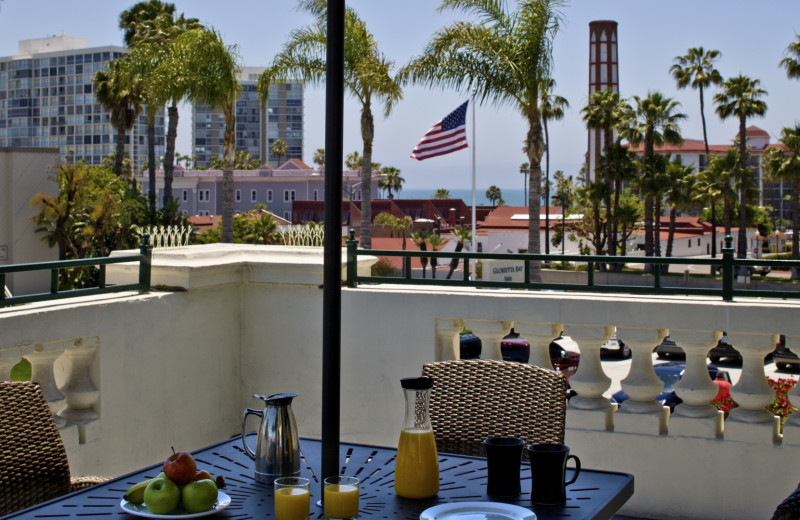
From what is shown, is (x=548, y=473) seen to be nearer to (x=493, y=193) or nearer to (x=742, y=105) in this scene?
(x=742, y=105)

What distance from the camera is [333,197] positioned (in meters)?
2.29

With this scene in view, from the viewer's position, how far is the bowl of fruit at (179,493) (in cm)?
226

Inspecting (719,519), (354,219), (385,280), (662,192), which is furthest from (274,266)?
(354,219)

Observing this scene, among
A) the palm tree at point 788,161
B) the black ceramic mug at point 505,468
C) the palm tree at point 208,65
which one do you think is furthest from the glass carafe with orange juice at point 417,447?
the palm tree at point 788,161

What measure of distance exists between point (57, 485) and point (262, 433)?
837mm

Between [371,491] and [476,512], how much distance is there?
352mm

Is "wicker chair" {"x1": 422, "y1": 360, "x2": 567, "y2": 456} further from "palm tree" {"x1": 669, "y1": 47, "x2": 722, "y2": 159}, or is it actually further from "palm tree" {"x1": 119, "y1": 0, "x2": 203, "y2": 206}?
"palm tree" {"x1": 669, "y1": 47, "x2": 722, "y2": 159}

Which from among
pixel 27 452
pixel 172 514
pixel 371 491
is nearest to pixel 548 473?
pixel 371 491

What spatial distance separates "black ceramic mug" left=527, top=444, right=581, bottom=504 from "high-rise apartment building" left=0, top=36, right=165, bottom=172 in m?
176

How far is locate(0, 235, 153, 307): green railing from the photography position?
151 inches

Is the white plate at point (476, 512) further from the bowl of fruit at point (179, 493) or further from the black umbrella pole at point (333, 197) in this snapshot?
the bowl of fruit at point (179, 493)

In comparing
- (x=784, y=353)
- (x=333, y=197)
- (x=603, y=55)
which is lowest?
(x=784, y=353)

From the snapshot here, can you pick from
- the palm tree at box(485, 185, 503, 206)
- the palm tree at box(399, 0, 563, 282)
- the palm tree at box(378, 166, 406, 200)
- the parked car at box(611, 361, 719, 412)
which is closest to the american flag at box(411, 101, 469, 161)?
the palm tree at box(399, 0, 563, 282)

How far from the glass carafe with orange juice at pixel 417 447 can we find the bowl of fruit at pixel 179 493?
502 mm
